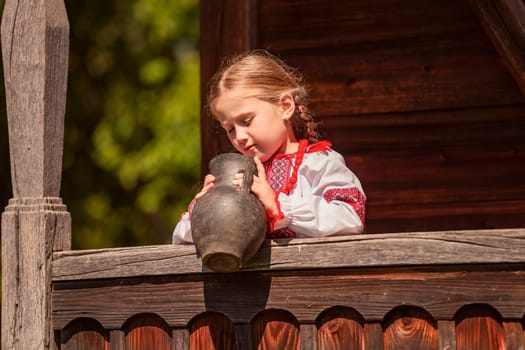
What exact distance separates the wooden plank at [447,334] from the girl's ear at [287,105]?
118cm

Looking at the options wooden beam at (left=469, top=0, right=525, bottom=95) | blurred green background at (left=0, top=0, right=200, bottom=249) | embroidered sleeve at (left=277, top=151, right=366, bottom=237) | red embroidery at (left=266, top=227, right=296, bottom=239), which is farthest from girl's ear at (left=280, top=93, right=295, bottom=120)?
blurred green background at (left=0, top=0, right=200, bottom=249)

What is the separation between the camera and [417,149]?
5.71 m

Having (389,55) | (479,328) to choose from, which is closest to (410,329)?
(479,328)

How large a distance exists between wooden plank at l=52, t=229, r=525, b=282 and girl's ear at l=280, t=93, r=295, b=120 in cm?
73

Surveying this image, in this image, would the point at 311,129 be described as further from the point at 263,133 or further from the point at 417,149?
the point at 417,149

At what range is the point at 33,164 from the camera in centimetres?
415

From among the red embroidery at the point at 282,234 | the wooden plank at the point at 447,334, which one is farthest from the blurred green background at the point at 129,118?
the wooden plank at the point at 447,334

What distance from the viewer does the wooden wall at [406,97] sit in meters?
5.57

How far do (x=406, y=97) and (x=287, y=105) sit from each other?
1.73m

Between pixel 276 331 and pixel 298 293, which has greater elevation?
pixel 298 293

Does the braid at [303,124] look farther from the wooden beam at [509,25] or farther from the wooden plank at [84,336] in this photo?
the wooden plank at [84,336]

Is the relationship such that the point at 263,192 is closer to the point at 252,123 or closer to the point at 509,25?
the point at 252,123

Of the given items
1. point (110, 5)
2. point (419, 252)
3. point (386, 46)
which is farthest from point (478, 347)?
point (110, 5)

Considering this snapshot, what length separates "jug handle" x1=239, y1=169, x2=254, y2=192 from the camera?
357 centimetres
